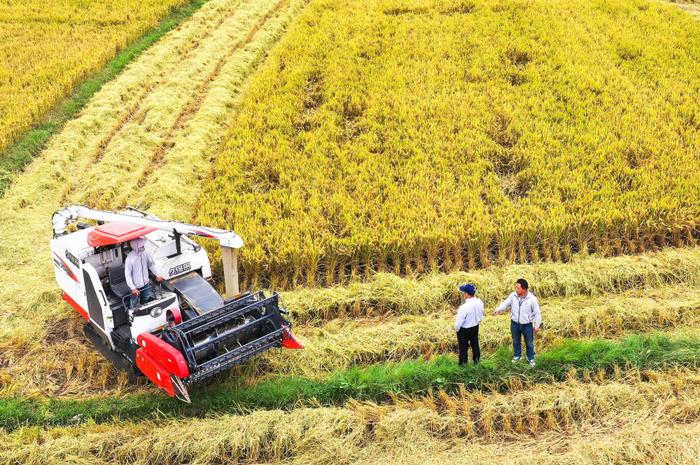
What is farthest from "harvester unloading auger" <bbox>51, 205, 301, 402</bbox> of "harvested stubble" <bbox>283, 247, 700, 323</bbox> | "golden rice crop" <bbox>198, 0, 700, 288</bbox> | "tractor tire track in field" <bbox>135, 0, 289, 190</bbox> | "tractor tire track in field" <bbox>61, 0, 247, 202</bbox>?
"tractor tire track in field" <bbox>61, 0, 247, 202</bbox>

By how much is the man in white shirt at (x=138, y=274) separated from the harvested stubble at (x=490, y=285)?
78.5 inches

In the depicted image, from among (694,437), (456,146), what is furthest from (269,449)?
(456,146)

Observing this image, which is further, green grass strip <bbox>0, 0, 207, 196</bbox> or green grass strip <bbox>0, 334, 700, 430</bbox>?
green grass strip <bbox>0, 0, 207, 196</bbox>

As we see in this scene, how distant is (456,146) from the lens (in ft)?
41.8

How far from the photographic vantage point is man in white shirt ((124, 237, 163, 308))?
8008 mm

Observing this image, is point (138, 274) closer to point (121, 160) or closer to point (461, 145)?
point (121, 160)

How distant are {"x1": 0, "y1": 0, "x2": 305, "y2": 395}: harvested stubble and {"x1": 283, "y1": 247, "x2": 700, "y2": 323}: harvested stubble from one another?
3033 millimetres

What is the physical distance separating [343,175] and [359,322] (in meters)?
3.93

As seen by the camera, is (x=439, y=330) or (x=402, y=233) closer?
(x=439, y=330)

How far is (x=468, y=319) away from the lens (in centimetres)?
756

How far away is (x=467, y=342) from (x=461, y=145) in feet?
19.3

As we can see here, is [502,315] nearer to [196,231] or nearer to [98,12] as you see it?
[196,231]

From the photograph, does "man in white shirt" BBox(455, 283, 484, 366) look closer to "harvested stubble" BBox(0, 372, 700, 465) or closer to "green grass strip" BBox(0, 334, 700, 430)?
"green grass strip" BBox(0, 334, 700, 430)

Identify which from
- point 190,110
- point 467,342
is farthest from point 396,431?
point 190,110
